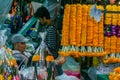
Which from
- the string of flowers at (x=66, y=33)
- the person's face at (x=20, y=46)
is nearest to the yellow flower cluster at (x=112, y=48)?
the string of flowers at (x=66, y=33)

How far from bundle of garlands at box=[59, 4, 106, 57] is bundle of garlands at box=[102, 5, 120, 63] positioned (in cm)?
7

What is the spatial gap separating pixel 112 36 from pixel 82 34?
15.7 inches

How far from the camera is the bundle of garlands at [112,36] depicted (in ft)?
14.2

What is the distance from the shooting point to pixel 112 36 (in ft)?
14.2

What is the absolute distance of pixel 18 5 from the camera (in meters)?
8.11

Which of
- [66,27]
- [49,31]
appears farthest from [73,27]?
[49,31]

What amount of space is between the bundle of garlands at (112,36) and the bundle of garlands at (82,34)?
7cm

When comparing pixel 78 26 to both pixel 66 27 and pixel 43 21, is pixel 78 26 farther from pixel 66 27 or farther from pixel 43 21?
pixel 43 21

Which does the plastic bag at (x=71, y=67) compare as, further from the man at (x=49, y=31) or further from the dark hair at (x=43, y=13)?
the dark hair at (x=43, y=13)

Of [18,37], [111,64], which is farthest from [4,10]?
[111,64]

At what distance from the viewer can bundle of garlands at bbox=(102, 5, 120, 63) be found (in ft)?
14.2

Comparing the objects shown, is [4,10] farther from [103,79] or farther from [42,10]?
[103,79]

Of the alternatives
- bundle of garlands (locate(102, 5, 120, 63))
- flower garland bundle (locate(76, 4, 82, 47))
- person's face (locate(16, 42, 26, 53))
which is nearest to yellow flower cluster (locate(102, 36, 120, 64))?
bundle of garlands (locate(102, 5, 120, 63))

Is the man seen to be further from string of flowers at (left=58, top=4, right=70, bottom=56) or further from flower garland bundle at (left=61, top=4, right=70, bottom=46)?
flower garland bundle at (left=61, top=4, right=70, bottom=46)
